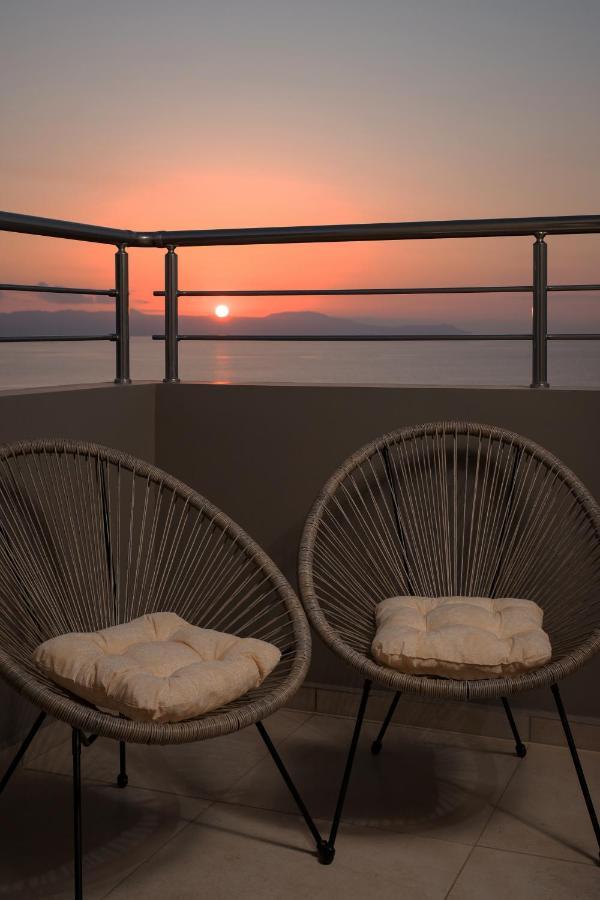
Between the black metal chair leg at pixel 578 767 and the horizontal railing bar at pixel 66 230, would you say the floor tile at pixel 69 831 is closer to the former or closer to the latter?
the black metal chair leg at pixel 578 767

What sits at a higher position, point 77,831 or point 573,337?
point 573,337

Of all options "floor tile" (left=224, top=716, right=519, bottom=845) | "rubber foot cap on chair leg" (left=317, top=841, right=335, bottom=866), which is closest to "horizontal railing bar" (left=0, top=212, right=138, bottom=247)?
"floor tile" (left=224, top=716, right=519, bottom=845)

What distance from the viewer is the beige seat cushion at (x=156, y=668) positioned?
5.32 feet

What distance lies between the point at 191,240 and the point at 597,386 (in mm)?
1093

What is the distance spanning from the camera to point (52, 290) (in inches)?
96.3

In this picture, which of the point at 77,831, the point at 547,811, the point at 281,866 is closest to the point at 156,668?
the point at 77,831

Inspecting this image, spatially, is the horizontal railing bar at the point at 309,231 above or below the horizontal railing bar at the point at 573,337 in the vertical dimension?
above

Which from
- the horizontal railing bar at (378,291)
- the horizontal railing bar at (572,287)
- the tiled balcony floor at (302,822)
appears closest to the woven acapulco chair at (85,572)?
the tiled balcony floor at (302,822)

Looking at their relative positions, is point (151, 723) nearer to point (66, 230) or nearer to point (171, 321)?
point (66, 230)

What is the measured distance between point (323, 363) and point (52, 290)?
0.74m

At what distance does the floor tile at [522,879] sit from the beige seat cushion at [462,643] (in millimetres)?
345

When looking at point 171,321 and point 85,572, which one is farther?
point 171,321

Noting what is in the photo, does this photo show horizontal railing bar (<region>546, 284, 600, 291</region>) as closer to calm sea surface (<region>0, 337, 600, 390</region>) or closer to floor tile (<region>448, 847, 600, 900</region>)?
calm sea surface (<region>0, 337, 600, 390</region>)

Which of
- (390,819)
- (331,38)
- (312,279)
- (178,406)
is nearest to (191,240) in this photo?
(178,406)
